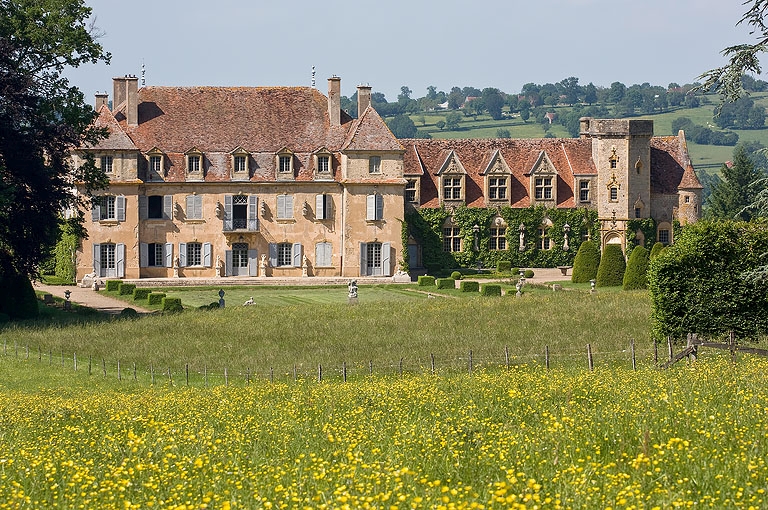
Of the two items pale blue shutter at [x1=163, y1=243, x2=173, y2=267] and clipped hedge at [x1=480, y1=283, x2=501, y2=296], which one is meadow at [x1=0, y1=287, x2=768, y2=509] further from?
pale blue shutter at [x1=163, y1=243, x2=173, y2=267]

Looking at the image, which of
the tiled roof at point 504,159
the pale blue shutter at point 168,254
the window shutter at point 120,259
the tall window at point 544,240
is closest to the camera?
the window shutter at point 120,259

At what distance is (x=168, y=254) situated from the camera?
6838 centimetres

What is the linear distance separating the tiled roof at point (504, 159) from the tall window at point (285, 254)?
9.59 meters

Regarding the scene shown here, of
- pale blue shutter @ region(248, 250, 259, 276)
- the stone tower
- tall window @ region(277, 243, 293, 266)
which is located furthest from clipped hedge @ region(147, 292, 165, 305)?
the stone tower

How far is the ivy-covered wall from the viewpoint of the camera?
73312 millimetres

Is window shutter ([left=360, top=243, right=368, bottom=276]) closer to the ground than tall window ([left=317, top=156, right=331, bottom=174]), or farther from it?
closer to the ground

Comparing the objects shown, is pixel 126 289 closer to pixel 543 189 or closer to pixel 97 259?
pixel 97 259

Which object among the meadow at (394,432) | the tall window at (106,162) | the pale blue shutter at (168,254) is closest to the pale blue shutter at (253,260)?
the pale blue shutter at (168,254)

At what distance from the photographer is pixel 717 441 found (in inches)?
623

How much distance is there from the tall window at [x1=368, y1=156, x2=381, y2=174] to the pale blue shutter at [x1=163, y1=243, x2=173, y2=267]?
1244 cm

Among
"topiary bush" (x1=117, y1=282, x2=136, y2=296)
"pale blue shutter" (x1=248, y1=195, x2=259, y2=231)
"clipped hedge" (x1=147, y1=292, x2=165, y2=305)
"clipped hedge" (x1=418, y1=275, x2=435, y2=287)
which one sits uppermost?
"pale blue shutter" (x1=248, y1=195, x2=259, y2=231)

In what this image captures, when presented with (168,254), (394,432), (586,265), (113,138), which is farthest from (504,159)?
(394,432)

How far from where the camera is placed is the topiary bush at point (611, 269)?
6047cm

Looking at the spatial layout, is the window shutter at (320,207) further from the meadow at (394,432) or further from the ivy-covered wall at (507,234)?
the meadow at (394,432)
